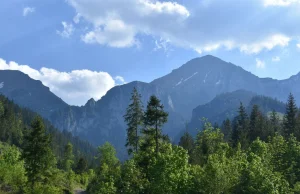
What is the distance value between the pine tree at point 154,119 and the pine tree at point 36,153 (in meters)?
15.3

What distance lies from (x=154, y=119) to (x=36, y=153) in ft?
59.3

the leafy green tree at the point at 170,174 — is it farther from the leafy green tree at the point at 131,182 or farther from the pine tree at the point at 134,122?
the pine tree at the point at 134,122

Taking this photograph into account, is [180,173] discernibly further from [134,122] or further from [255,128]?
[255,128]

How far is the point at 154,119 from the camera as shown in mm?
45656

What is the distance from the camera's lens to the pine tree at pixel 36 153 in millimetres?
48625

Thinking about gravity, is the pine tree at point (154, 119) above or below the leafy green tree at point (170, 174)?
above

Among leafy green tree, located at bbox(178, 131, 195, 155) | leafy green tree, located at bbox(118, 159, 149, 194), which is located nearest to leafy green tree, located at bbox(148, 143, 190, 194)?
leafy green tree, located at bbox(118, 159, 149, 194)

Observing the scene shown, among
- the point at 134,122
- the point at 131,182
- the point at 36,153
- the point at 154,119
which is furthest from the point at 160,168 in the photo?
the point at 36,153

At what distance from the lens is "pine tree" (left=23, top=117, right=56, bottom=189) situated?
160ft

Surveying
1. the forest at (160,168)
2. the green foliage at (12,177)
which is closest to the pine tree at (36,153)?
the forest at (160,168)

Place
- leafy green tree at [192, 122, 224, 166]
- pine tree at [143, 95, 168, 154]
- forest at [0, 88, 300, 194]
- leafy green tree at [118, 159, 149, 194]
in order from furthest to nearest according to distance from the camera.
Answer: leafy green tree at [192, 122, 224, 166] → pine tree at [143, 95, 168, 154] → leafy green tree at [118, 159, 149, 194] → forest at [0, 88, 300, 194]

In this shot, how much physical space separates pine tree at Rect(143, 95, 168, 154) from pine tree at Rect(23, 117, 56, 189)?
1529 cm

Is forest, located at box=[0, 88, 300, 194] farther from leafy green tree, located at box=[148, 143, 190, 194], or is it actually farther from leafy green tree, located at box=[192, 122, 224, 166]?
leafy green tree, located at box=[192, 122, 224, 166]

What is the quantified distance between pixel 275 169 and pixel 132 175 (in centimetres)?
2262
